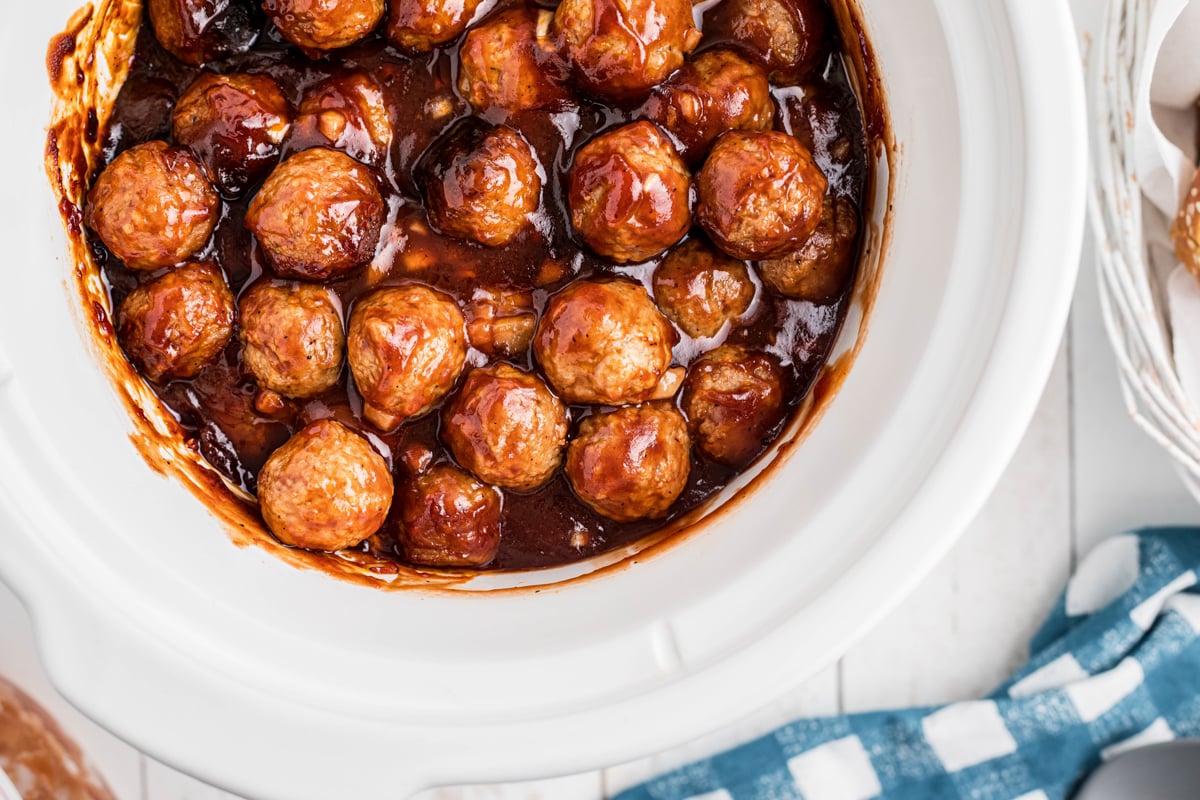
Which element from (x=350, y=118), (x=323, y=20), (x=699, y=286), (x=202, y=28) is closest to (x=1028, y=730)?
(x=699, y=286)

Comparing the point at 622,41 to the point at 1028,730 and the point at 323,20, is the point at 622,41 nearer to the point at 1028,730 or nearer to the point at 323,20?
the point at 323,20

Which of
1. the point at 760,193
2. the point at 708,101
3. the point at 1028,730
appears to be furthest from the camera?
the point at 1028,730

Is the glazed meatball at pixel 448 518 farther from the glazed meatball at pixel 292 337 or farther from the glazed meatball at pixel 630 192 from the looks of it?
the glazed meatball at pixel 630 192

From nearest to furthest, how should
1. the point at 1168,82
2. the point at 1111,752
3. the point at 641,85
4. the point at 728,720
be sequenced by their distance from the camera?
1. the point at 728,720
2. the point at 641,85
3. the point at 1168,82
4. the point at 1111,752

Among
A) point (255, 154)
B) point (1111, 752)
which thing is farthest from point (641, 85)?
point (1111, 752)

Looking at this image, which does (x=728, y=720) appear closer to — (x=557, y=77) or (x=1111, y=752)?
(x=557, y=77)

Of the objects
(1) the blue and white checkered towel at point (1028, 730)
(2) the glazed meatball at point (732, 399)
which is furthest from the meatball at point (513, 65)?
(1) the blue and white checkered towel at point (1028, 730)
